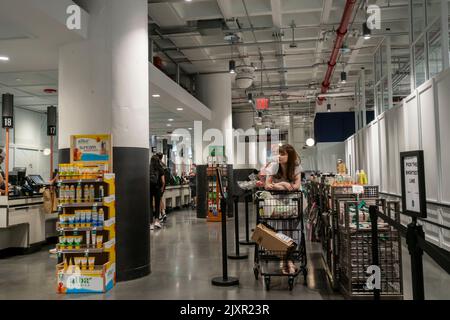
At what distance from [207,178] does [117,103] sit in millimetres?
6744

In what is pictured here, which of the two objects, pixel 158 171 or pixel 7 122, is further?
pixel 158 171

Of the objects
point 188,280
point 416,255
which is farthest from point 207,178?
point 416,255

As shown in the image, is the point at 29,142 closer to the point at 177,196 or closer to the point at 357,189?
the point at 177,196

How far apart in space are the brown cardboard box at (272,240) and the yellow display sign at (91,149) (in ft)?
6.39

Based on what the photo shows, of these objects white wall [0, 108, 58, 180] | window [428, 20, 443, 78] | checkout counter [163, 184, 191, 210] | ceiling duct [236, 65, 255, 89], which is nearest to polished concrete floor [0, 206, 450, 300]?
window [428, 20, 443, 78]

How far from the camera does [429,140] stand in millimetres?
6641

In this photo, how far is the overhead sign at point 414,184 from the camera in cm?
210

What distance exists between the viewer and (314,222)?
23.1ft

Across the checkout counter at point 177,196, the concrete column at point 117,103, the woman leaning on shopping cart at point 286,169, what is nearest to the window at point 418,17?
the woman leaning on shopping cart at point 286,169

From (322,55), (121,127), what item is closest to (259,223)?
(121,127)

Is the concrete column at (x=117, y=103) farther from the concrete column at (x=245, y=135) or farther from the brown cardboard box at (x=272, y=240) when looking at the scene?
the concrete column at (x=245, y=135)

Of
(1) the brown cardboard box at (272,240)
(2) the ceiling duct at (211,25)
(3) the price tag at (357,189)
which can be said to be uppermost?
(2) the ceiling duct at (211,25)

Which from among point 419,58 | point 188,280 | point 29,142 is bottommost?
point 188,280
